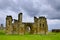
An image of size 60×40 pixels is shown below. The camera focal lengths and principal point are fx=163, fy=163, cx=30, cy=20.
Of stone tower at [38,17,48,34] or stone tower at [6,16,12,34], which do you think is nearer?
stone tower at [6,16,12,34]

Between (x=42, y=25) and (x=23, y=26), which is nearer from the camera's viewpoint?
(x=23, y=26)

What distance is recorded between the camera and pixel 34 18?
48.1 meters

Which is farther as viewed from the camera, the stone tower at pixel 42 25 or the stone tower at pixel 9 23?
the stone tower at pixel 42 25

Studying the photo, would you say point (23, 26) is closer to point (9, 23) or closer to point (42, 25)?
point (9, 23)

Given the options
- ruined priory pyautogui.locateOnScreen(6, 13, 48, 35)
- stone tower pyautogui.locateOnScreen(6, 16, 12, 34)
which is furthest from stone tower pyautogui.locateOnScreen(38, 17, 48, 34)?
stone tower pyautogui.locateOnScreen(6, 16, 12, 34)

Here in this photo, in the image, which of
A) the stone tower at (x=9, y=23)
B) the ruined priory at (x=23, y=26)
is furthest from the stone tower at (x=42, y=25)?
the stone tower at (x=9, y=23)

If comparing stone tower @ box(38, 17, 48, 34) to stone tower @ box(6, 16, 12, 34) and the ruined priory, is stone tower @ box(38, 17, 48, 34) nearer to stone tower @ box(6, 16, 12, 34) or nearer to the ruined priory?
the ruined priory

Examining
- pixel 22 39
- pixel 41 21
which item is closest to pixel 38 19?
pixel 41 21

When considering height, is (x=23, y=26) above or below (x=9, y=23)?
below

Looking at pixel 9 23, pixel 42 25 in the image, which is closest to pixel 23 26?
pixel 9 23

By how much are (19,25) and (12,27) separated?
216 centimetres

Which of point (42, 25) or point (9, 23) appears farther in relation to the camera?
point (42, 25)

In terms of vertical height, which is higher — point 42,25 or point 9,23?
point 9,23

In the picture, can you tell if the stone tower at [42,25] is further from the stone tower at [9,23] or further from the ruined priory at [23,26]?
the stone tower at [9,23]
